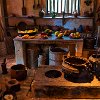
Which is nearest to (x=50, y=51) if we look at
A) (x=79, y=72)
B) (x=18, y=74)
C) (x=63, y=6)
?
(x=18, y=74)

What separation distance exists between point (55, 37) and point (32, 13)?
202 centimetres

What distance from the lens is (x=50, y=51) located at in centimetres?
A: 390

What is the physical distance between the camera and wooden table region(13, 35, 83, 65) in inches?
157

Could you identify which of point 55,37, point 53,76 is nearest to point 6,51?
point 55,37

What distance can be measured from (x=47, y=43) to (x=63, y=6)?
2.11 metres

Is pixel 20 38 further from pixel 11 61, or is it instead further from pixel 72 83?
pixel 72 83

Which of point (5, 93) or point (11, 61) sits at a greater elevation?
point (5, 93)

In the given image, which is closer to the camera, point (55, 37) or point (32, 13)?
point (55, 37)

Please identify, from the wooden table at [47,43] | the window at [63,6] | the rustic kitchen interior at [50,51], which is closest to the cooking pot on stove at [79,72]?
the rustic kitchen interior at [50,51]

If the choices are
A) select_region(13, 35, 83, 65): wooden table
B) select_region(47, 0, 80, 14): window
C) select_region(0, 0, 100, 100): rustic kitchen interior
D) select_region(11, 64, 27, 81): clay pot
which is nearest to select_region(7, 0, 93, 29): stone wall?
select_region(0, 0, 100, 100): rustic kitchen interior

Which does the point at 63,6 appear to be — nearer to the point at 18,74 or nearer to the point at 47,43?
the point at 47,43

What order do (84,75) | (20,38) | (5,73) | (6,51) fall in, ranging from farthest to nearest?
(6,51) < (20,38) < (5,73) < (84,75)

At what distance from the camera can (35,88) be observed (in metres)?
1.95

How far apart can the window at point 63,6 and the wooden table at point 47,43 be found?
1851 millimetres
